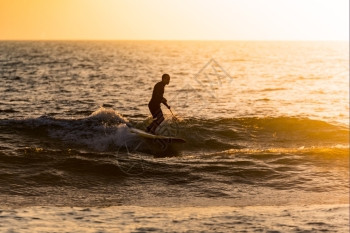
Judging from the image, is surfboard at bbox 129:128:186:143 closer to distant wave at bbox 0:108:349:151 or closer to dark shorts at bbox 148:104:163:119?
distant wave at bbox 0:108:349:151

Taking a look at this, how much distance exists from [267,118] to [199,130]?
14.5 ft

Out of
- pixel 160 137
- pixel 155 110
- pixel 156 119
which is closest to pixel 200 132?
pixel 160 137

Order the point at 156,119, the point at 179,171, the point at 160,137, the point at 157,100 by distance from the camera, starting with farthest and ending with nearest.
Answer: the point at 160,137 → the point at 156,119 → the point at 157,100 → the point at 179,171

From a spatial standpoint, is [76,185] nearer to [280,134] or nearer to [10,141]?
[10,141]

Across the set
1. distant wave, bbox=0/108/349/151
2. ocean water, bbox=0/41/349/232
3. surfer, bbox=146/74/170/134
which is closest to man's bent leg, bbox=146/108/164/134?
surfer, bbox=146/74/170/134

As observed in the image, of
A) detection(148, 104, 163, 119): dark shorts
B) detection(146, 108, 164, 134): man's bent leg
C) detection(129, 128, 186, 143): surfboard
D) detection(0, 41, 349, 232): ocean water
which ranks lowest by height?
detection(0, 41, 349, 232): ocean water

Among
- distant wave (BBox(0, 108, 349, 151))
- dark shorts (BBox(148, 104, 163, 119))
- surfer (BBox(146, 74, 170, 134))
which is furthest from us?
distant wave (BBox(0, 108, 349, 151))

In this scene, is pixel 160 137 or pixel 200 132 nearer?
pixel 160 137

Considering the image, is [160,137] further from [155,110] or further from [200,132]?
[200,132]

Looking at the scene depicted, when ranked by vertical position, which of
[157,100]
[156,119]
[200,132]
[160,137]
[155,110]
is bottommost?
[200,132]

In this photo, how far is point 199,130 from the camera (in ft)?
67.7

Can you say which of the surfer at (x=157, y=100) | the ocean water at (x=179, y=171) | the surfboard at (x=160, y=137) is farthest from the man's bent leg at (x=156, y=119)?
the ocean water at (x=179, y=171)

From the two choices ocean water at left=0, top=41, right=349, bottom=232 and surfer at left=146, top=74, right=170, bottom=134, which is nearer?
ocean water at left=0, top=41, right=349, bottom=232

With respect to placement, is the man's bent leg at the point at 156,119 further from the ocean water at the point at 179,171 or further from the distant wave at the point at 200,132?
the distant wave at the point at 200,132
